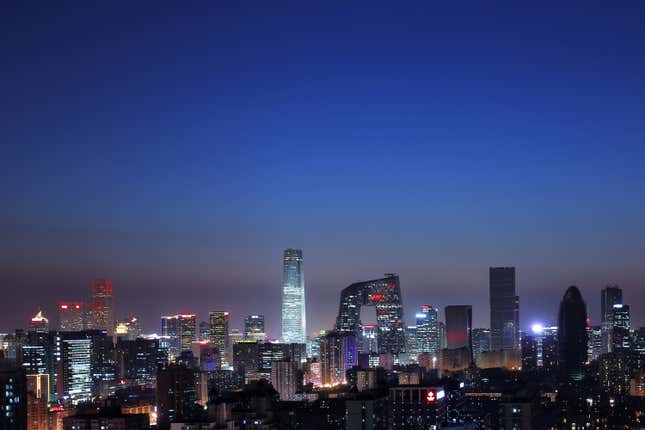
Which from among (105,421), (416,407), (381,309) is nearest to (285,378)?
(416,407)

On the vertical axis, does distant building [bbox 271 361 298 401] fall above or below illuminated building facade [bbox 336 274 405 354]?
below

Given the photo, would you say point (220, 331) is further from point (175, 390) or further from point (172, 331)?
point (175, 390)

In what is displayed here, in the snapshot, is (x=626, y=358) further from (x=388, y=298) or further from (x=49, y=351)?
(x=49, y=351)

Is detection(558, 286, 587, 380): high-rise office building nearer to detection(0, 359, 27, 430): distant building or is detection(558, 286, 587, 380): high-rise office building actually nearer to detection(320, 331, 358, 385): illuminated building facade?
detection(320, 331, 358, 385): illuminated building facade

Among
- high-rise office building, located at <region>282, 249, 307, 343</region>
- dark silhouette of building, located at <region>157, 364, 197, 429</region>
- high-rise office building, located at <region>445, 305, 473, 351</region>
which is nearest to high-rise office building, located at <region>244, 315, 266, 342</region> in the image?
high-rise office building, located at <region>282, 249, 307, 343</region>

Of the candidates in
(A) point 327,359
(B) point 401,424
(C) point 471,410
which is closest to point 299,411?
(B) point 401,424

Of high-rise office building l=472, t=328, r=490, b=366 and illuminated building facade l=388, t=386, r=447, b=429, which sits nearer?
illuminated building facade l=388, t=386, r=447, b=429

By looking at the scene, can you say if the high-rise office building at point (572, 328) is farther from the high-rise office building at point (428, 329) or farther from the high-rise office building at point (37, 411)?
the high-rise office building at point (37, 411)
